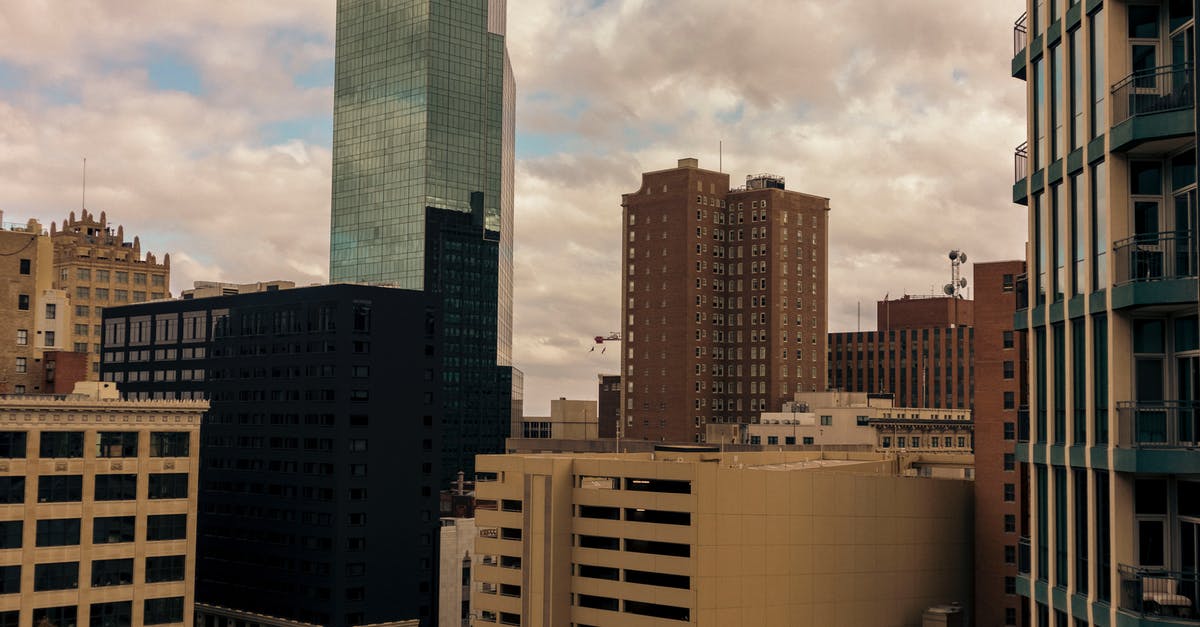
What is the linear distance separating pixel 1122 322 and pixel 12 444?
9586cm

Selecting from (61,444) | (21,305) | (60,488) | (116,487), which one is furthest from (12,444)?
(21,305)

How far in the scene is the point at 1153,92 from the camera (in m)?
36.8

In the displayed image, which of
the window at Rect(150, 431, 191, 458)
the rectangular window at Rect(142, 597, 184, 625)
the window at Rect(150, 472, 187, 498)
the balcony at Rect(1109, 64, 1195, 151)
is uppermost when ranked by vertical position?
the balcony at Rect(1109, 64, 1195, 151)

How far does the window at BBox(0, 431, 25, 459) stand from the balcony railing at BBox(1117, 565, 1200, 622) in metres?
95.4

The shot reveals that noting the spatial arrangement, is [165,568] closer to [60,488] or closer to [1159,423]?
[60,488]

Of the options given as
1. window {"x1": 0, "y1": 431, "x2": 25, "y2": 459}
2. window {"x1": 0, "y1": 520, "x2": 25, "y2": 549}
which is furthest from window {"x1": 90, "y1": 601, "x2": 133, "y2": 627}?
window {"x1": 0, "y1": 431, "x2": 25, "y2": 459}

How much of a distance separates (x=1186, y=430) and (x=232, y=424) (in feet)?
524

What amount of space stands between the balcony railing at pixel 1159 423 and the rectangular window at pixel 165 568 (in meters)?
95.7

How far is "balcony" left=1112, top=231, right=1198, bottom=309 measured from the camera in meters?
34.9

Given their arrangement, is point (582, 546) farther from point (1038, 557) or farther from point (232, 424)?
point (232, 424)

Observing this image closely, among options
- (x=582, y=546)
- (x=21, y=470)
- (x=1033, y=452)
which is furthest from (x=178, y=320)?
(x=1033, y=452)

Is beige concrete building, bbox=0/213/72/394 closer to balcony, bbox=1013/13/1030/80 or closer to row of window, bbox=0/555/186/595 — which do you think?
row of window, bbox=0/555/186/595

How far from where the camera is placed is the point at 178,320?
193250mm

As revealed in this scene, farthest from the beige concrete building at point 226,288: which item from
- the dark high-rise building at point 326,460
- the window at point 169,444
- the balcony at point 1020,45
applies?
the balcony at point 1020,45
